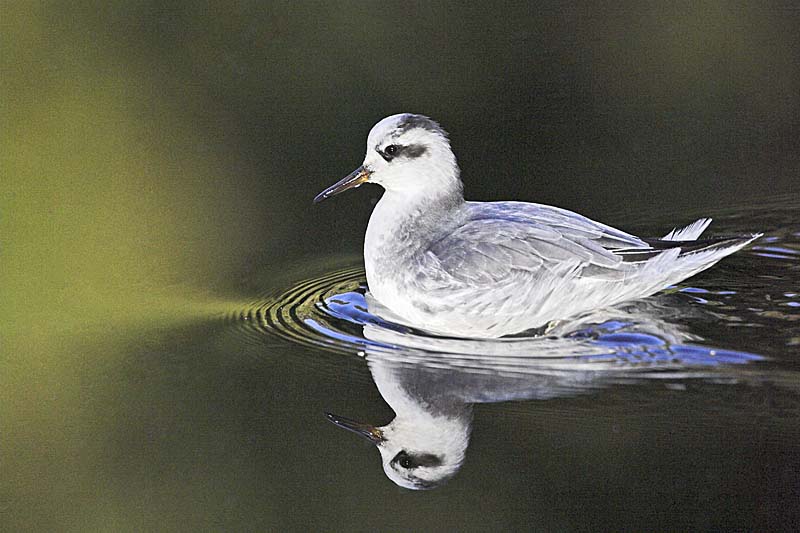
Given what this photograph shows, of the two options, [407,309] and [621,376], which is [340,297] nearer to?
[407,309]

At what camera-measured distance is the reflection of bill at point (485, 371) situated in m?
3.67

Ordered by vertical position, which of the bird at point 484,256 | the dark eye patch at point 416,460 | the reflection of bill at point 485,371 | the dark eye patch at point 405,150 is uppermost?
the dark eye patch at point 405,150

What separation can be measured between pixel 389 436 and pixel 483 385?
0.37 m

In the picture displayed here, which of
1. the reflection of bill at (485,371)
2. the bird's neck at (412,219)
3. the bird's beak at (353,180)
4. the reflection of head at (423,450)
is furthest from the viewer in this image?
the bird's beak at (353,180)

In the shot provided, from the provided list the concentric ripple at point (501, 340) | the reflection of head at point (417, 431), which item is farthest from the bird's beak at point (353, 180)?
the reflection of head at point (417, 431)

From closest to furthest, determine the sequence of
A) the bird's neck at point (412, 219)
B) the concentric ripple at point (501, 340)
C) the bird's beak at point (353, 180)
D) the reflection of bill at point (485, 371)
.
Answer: the reflection of bill at point (485, 371), the concentric ripple at point (501, 340), the bird's neck at point (412, 219), the bird's beak at point (353, 180)

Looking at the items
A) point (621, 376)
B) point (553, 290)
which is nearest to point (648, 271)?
point (553, 290)

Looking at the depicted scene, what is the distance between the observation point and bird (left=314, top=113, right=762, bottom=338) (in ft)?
14.1

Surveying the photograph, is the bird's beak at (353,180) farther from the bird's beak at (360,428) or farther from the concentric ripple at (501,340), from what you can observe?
the bird's beak at (360,428)

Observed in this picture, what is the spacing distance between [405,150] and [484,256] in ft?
1.90

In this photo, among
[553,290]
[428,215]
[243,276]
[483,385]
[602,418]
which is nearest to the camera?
[602,418]

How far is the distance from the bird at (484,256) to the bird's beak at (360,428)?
0.65m

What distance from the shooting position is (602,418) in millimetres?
3619

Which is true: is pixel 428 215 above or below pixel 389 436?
above
